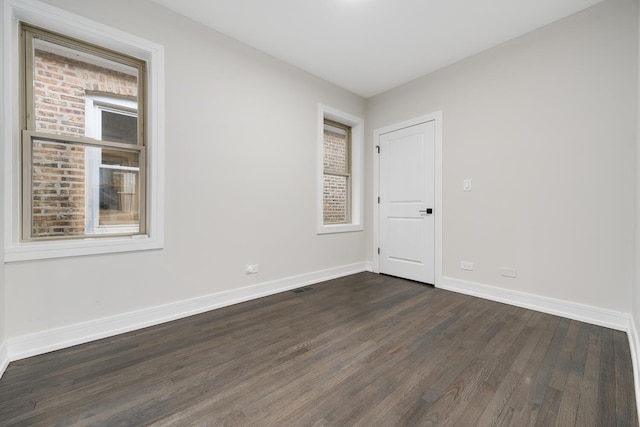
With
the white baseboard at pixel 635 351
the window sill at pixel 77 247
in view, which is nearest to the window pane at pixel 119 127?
the window sill at pixel 77 247

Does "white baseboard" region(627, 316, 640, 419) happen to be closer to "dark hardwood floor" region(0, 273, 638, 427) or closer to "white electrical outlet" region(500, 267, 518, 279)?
"dark hardwood floor" region(0, 273, 638, 427)

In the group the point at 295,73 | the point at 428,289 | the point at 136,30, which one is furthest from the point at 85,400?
the point at 295,73

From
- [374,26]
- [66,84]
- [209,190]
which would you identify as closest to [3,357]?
[209,190]

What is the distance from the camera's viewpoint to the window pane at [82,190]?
1.95 meters

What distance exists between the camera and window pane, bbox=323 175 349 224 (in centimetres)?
395

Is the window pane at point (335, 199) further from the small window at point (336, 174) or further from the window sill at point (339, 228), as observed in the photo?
the window sill at point (339, 228)

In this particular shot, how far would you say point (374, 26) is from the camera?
8.44ft

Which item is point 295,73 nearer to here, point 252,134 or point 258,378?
point 252,134

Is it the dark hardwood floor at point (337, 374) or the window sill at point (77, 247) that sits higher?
the window sill at point (77, 247)

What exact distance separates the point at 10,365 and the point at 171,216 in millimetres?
1320

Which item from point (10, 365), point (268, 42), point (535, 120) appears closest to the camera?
point (10, 365)

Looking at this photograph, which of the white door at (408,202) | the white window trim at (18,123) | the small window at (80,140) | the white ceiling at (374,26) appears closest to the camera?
the white window trim at (18,123)

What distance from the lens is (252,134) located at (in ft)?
9.58

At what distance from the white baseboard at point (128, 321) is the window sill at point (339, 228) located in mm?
746
